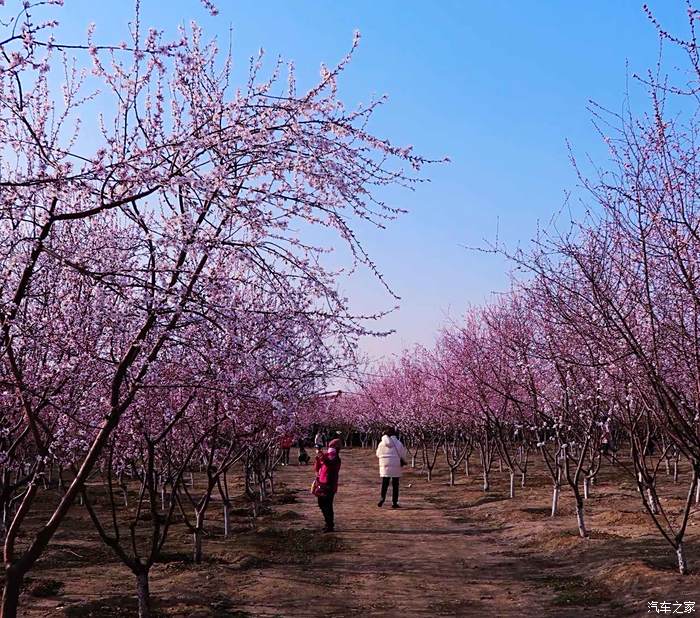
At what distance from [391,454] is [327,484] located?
124 inches

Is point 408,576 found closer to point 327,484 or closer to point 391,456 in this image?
point 327,484

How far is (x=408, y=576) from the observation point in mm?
8938

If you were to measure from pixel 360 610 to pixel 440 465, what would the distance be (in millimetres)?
23506

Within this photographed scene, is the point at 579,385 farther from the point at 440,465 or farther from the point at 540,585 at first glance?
the point at 440,465

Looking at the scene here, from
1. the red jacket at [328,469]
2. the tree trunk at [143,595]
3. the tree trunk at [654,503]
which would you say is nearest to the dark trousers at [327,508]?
the red jacket at [328,469]

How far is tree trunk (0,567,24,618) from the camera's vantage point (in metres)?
4.14

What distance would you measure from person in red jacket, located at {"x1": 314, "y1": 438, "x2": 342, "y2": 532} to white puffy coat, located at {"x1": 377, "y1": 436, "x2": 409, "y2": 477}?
2661 millimetres

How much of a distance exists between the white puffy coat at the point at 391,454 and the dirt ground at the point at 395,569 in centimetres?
103

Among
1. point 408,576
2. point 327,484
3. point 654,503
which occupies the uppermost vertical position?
point 327,484

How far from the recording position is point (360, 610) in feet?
24.3

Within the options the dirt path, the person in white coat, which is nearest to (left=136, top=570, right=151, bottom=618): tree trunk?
the dirt path

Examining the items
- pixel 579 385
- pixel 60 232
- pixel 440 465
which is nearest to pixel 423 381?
pixel 440 465

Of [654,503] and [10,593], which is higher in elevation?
[10,593]

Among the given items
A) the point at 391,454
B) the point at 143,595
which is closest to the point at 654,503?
the point at 391,454
